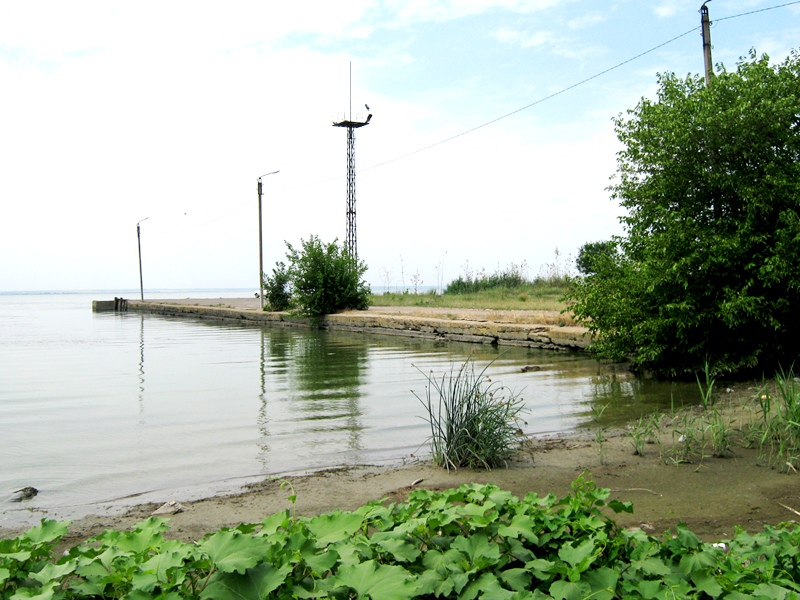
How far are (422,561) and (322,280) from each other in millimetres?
23943

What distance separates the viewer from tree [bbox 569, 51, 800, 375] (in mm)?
9359

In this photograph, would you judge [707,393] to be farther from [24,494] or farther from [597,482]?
[24,494]

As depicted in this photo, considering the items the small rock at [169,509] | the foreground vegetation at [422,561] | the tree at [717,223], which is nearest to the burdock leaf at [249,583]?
the foreground vegetation at [422,561]

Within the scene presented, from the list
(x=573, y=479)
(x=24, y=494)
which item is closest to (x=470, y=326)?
(x=573, y=479)

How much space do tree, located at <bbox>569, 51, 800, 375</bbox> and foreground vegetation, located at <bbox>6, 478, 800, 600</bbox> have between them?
7.17 meters

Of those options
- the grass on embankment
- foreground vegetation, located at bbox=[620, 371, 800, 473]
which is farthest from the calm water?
the grass on embankment

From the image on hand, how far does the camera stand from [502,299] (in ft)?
87.6

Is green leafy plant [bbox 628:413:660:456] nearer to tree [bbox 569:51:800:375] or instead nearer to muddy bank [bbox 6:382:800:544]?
muddy bank [bbox 6:382:800:544]

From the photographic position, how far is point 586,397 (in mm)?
9477

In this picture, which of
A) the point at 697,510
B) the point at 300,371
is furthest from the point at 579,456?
the point at 300,371

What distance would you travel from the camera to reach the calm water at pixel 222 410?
590 cm

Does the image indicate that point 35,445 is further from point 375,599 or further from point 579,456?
point 375,599

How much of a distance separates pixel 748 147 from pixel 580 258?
23.8 metres

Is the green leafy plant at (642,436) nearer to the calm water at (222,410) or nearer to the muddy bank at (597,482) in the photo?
the muddy bank at (597,482)
